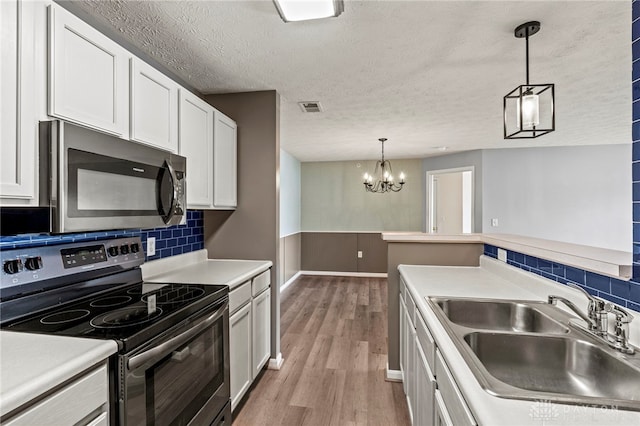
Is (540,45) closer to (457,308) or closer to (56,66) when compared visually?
(457,308)

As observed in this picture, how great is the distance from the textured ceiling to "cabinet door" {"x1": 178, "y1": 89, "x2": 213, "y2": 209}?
0.33m

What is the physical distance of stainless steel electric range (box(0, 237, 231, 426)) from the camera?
1130mm

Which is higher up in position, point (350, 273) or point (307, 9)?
point (307, 9)

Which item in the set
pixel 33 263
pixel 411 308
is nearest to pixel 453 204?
pixel 411 308

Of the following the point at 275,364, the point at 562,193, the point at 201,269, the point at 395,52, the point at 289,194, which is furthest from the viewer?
the point at 289,194

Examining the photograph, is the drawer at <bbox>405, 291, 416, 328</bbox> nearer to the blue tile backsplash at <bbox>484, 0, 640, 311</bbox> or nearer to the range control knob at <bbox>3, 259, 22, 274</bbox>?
the blue tile backsplash at <bbox>484, 0, 640, 311</bbox>

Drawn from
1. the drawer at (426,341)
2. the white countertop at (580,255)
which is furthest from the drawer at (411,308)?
the white countertop at (580,255)

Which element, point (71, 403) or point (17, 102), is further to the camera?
point (17, 102)

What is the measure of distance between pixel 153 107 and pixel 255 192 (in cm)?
111

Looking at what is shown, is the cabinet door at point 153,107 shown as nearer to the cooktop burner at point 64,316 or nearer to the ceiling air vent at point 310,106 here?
the cooktop burner at point 64,316

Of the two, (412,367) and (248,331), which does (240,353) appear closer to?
(248,331)

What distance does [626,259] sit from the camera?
1184 millimetres

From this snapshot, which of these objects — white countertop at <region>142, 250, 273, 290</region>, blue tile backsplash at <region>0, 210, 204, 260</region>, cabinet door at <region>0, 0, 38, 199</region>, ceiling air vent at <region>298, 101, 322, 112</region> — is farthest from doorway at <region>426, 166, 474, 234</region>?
cabinet door at <region>0, 0, 38, 199</region>

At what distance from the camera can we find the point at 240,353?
2.05 m
